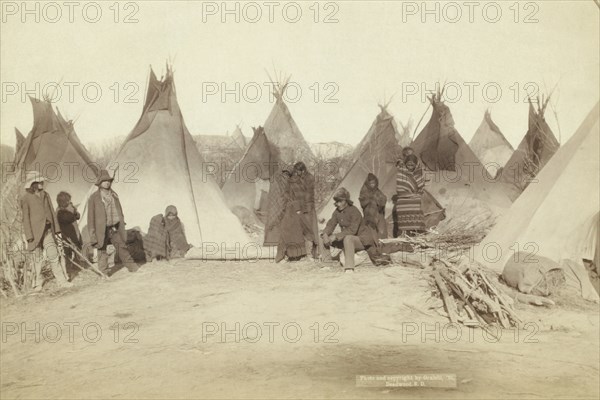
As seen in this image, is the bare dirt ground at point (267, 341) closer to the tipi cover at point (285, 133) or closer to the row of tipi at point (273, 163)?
the row of tipi at point (273, 163)

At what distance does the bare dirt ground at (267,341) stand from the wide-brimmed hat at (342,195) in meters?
0.63

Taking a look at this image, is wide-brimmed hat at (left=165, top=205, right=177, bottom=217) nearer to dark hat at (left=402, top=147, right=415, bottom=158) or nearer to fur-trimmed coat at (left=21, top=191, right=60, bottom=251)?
fur-trimmed coat at (left=21, top=191, right=60, bottom=251)

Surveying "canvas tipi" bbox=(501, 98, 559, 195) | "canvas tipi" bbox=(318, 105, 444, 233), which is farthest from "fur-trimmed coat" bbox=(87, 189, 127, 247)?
"canvas tipi" bbox=(501, 98, 559, 195)

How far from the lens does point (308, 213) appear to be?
6.27 m

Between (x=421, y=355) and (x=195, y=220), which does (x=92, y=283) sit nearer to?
(x=195, y=220)

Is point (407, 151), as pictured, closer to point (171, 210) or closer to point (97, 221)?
point (171, 210)

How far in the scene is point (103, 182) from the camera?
5945 mm

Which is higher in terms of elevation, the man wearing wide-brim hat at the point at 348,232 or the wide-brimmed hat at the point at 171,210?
the wide-brimmed hat at the point at 171,210

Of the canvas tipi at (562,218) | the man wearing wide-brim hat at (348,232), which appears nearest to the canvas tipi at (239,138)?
the man wearing wide-brim hat at (348,232)

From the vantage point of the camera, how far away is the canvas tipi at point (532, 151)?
5.97m

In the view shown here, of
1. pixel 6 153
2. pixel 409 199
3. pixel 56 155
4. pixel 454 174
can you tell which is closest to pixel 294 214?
pixel 409 199

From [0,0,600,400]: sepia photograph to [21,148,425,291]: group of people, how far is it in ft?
0.06

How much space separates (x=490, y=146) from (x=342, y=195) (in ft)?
4.36

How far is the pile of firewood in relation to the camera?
18.5 feet
